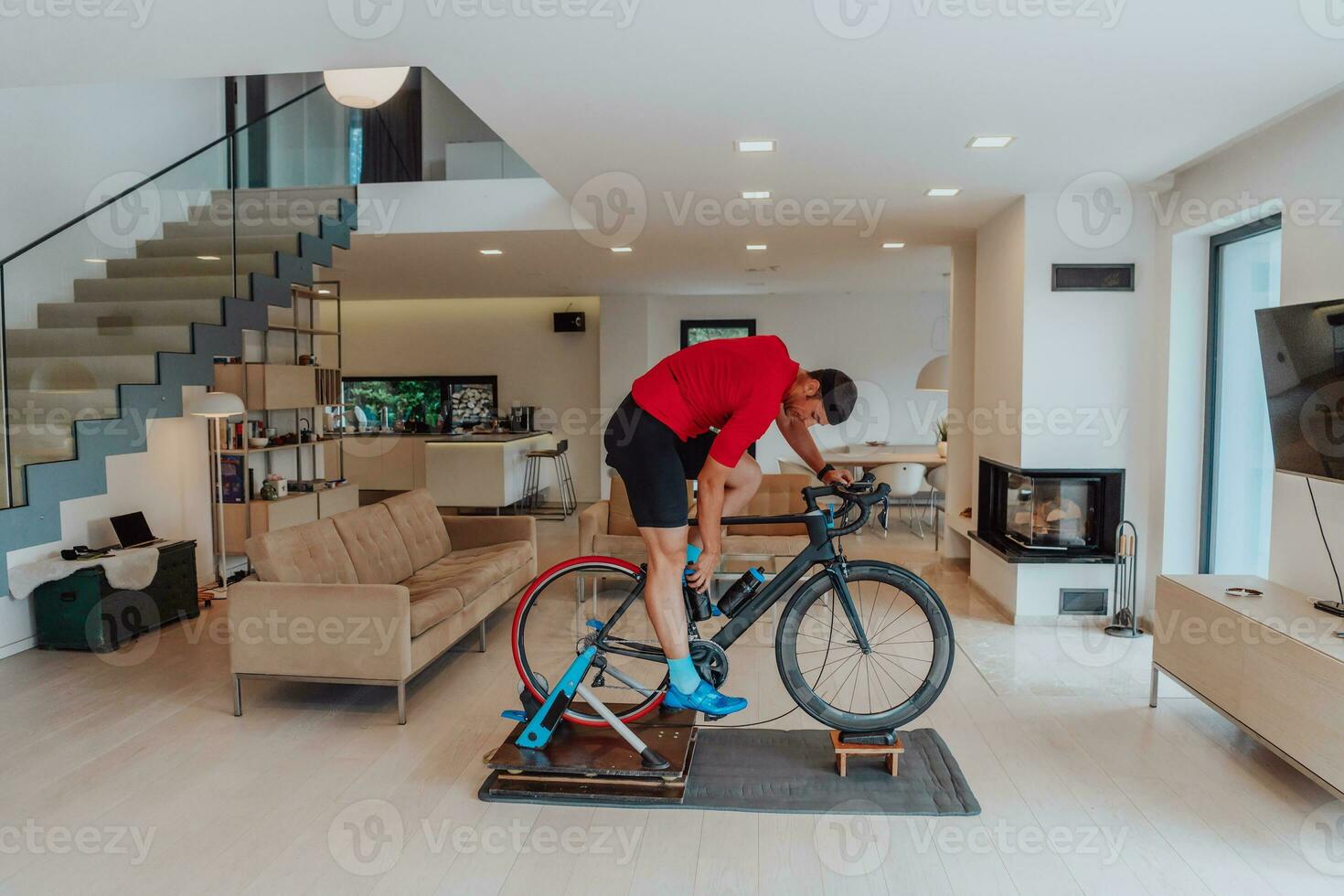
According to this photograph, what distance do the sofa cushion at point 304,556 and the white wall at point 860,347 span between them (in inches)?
277

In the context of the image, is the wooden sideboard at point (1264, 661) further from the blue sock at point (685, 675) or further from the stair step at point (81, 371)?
the stair step at point (81, 371)

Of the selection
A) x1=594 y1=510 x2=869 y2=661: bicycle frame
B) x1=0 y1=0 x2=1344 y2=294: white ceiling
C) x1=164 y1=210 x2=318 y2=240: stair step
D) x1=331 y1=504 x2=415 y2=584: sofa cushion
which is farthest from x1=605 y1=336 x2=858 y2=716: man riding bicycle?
x1=164 y1=210 x2=318 y2=240: stair step

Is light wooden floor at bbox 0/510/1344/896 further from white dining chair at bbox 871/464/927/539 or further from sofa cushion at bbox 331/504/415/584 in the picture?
white dining chair at bbox 871/464/927/539

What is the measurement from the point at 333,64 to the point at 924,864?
334 centimetres

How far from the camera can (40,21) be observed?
294 cm

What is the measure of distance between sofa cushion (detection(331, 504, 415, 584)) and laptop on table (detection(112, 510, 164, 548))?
5.25 ft

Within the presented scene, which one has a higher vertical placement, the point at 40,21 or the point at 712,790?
the point at 40,21

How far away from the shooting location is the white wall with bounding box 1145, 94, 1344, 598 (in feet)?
12.2

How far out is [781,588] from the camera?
3379 millimetres

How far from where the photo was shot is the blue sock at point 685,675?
329cm

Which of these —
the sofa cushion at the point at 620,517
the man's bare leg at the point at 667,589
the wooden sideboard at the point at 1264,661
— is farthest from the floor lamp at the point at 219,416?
the wooden sideboard at the point at 1264,661

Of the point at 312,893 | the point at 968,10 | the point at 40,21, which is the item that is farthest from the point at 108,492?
the point at 968,10

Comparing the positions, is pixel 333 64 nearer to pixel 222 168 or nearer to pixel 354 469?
pixel 222 168

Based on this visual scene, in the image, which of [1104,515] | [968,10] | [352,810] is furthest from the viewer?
[1104,515]
